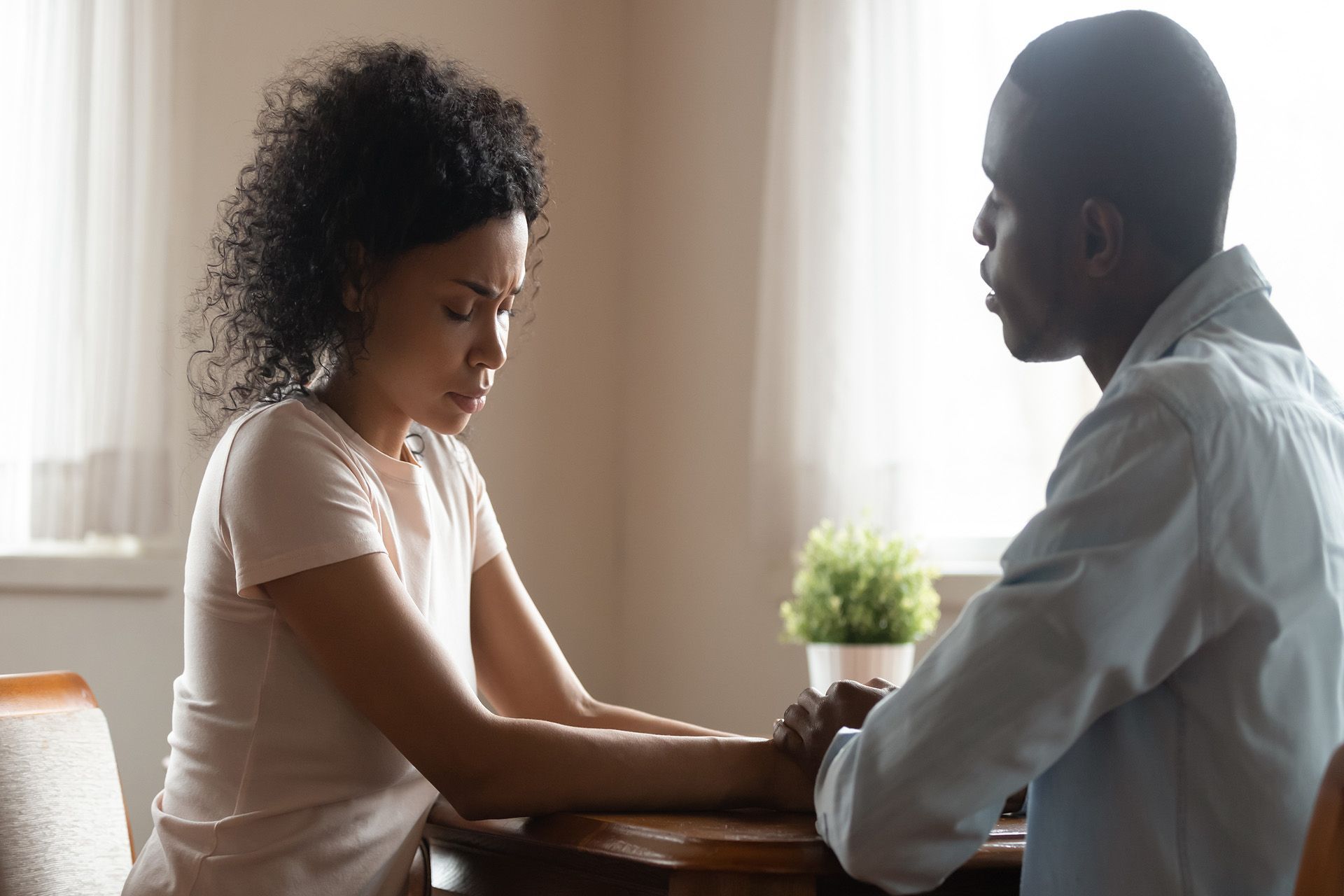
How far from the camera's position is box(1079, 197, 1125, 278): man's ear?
2.95 ft

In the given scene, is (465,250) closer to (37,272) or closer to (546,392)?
(37,272)

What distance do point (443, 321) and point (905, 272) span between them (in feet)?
7.47

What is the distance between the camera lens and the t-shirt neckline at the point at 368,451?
4.28ft

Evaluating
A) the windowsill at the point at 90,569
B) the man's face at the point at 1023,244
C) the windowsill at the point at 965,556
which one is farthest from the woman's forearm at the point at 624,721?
the windowsill at the point at 90,569

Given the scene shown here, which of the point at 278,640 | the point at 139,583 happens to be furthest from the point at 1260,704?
the point at 139,583

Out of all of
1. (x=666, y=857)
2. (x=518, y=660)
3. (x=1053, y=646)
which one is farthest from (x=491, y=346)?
(x=1053, y=646)

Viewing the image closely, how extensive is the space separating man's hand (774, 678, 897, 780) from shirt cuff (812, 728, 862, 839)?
0.15m

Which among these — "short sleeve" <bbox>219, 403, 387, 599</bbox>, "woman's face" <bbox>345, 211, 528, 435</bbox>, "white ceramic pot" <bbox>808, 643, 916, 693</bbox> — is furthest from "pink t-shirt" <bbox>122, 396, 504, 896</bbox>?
"white ceramic pot" <bbox>808, 643, 916, 693</bbox>

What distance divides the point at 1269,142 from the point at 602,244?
2.23 metres

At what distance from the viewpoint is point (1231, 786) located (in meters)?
0.80

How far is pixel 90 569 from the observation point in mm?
3055

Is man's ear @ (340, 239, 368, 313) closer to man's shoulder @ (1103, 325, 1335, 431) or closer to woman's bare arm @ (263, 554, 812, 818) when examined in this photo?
woman's bare arm @ (263, 554, 812, 818)

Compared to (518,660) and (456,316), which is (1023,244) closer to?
(456,316)

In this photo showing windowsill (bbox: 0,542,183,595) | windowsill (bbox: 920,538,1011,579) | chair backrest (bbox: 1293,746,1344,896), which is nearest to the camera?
chair backrest (bbox: 1293,746,1344,896)
